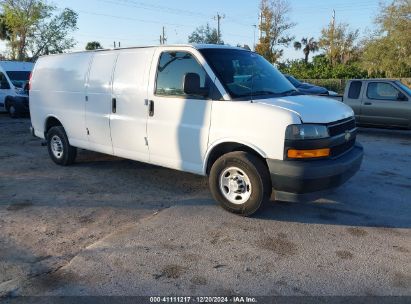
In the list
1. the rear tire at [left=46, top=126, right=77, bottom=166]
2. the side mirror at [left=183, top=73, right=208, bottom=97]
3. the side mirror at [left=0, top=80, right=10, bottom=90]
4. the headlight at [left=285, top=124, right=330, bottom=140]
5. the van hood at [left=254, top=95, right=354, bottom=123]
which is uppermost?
the side mirror at [left=183, top=73, right=208, bottom=97]

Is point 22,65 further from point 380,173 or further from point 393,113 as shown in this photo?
point 380,173

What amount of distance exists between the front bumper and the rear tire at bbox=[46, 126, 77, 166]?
13.8 feet

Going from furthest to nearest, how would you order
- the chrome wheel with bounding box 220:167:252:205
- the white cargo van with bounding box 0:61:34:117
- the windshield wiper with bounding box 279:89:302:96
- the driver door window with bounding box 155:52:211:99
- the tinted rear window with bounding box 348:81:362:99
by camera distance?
the white cargo van with bounding box 0:61:34:117
the tinted rear window with bounding box 348:81:362:99
the windshield wiper with bounding box 279:89:302:96
the driver door window with bounding box 155:52:211:99
the chrome wheel with bounding box 220:167:252:205

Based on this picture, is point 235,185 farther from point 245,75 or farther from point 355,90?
point 355,90

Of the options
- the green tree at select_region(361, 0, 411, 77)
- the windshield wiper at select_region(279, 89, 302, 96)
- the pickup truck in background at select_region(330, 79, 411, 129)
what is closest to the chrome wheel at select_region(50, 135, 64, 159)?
the windshield wiper at select_region(279, 89, 302, 96)

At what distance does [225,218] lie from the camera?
5.06 m

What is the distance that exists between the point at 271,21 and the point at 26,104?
34.1m

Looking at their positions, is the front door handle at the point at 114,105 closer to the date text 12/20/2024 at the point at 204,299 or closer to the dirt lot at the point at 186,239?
the dirt lot at the point at 186,239

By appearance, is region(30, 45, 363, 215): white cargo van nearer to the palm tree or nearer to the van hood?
the van hood

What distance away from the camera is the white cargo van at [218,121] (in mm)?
4641

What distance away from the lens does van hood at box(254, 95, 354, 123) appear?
466 cm

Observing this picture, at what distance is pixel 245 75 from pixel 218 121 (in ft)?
2.65

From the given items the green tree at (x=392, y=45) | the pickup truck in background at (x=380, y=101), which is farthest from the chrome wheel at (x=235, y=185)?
the green tree at (x=392, y=45)

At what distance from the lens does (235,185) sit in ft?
A: 16.6
